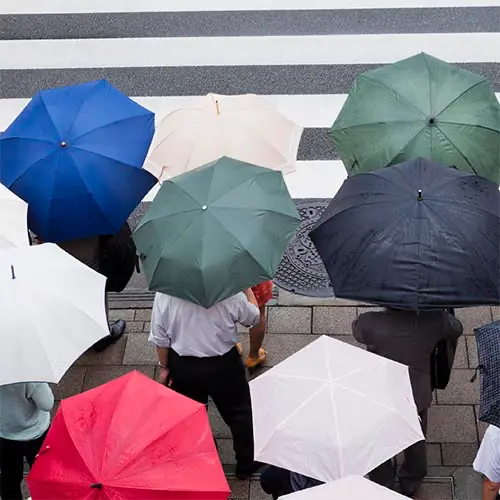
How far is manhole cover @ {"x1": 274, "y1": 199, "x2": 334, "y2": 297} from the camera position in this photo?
8055mm

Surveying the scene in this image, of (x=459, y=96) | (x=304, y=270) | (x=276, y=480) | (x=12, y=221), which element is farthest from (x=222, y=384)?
(x=304, y=270)

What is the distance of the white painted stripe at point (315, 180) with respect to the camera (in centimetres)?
908

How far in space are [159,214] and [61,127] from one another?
1.17 m

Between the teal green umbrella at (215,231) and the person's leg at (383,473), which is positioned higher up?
the teal green umbrella at (215,231)

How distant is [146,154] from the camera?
663 cm

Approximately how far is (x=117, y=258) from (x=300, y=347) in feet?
5.29

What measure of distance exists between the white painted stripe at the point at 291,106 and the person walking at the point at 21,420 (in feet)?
15.4

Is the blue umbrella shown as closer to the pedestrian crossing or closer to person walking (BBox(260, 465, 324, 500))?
person walking (BBox(260, 465, 324, 500))

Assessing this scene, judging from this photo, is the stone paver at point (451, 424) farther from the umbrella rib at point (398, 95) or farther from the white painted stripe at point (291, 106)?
the white painted stripe at point (291, 106)

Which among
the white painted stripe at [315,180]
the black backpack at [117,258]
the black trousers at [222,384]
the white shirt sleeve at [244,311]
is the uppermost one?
the white painted stripe at [315,180]

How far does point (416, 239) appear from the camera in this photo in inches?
212

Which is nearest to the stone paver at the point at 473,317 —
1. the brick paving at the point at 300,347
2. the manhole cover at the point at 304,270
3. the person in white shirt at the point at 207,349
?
the brick paving at the point at 300,347

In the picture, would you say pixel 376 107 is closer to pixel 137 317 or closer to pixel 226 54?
pixel 137 317

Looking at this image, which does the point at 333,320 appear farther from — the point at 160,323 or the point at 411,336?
the point at 160,323
